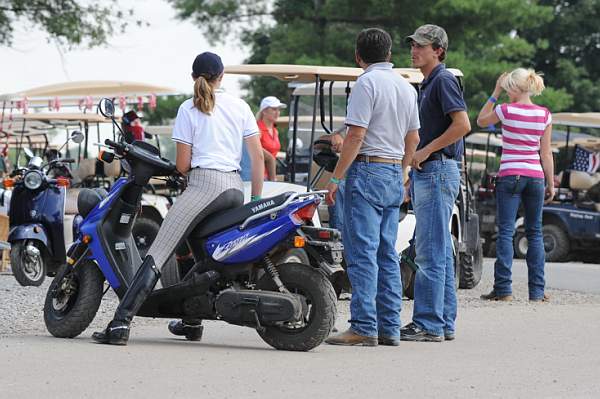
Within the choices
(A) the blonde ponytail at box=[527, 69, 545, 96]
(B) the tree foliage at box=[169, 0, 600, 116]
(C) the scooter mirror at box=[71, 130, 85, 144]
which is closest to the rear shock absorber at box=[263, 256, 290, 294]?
(A) the blonde ponytail at box=[527, 69, 545, 96]

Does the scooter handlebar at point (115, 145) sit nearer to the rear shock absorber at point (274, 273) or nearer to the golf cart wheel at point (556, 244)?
the rear shock absorber at point (274, 273)

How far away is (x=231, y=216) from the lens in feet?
25.6

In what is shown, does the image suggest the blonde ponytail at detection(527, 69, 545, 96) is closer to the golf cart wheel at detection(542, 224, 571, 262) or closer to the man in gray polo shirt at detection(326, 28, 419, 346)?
the man in gray polo shirt at detection(326, 28, 419, 346)

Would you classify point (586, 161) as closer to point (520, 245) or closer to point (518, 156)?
point (520, 245)

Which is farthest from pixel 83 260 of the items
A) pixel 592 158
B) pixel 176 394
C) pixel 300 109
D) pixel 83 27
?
pixel 83 27

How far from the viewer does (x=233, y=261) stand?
775 cm

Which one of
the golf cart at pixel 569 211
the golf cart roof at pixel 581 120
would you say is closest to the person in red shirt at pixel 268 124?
the golf cart at pixel 569 211

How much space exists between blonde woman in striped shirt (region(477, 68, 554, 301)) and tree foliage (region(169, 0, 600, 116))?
75.2ft

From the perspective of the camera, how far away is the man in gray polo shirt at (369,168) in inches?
312

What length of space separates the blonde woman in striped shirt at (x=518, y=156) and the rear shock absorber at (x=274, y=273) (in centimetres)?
372

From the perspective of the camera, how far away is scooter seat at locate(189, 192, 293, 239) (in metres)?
7.69

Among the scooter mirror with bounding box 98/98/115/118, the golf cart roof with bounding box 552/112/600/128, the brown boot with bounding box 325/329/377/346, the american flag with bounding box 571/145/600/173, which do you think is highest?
the scooter mirror with bounding box 98/98/115/118

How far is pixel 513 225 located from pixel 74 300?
14.5ft

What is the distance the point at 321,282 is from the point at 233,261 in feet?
1.74
